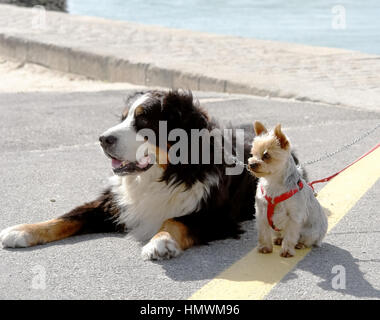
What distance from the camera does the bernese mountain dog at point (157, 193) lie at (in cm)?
498

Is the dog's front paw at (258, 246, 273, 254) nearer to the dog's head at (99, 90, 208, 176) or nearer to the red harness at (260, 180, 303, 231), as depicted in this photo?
the red harness at (260, 180, 303, 231)

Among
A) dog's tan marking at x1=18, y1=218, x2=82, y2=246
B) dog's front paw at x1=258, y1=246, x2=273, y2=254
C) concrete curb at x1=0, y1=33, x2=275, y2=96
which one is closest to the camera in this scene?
dog's front paw at x1=258, y1=246, x2=273, y2=254

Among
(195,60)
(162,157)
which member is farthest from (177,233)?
(195,60)

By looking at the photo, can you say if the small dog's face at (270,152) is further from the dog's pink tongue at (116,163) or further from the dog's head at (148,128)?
the dog's pink tongue at (116,163)

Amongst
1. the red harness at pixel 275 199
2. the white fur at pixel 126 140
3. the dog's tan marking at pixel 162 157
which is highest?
the white fur at pixel 126 140

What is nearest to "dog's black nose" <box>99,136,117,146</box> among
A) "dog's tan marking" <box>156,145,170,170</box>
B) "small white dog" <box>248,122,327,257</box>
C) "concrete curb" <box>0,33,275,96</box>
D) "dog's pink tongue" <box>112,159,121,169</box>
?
"dog's pink tongue" <box>112,159,121,169</box>

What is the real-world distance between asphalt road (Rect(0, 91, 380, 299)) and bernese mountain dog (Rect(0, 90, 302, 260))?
119 mm

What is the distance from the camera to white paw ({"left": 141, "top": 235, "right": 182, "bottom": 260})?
4672 millimetres

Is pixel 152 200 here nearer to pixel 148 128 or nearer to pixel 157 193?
pixel 157 193

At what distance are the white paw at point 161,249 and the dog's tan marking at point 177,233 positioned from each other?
60 mm

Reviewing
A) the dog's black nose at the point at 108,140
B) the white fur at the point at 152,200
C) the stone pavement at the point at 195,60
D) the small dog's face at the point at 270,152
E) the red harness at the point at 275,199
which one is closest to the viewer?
the small dog's face at the point at 270,152

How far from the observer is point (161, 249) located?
15.3 feet

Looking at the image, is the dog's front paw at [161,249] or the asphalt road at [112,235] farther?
the dog's front paw at [161,249]

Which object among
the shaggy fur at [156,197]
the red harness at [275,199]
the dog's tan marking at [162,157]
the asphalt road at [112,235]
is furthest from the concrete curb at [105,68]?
the red harness at [275,199]
